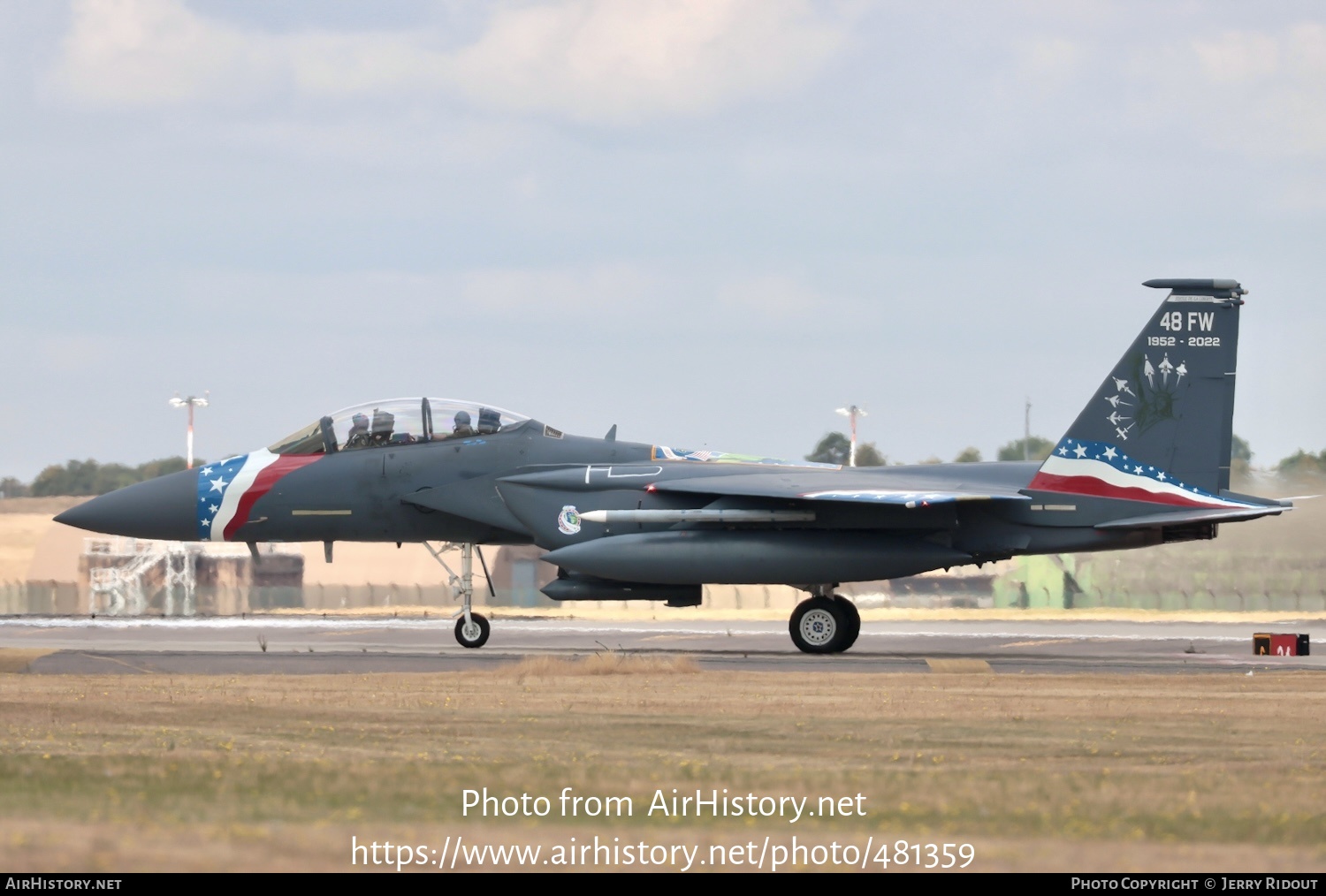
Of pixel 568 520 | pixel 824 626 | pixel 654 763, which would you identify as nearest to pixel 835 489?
pixel 824 626

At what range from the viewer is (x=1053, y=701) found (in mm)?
13773

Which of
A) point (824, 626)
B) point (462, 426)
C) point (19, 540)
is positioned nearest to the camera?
point (824, 626)

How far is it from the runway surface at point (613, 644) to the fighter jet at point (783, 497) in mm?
1265

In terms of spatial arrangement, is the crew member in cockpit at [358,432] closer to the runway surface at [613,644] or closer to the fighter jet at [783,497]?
the fighter jet at [783,497]

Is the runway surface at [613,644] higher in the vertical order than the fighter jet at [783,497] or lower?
lower

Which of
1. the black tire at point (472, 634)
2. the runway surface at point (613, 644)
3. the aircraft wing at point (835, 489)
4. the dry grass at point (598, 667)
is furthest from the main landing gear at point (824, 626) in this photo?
the black tire at point (472, 634)

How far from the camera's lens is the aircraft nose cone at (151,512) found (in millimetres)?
23136

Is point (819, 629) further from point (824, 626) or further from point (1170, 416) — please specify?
point (1170, 416)

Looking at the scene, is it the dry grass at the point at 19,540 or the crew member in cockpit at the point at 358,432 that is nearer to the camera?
the crew member in cockpit at the point at 358,432

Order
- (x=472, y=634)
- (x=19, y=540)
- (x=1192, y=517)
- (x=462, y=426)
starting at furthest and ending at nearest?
(x=19, y=540), (x=462, y=426), (x=472, y=634), (x=1192, y=517)

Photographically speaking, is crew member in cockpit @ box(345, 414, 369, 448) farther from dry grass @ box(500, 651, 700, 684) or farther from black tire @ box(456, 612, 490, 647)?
dry grass @ box(500, 651, 700, 684)

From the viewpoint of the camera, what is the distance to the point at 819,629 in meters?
21.7

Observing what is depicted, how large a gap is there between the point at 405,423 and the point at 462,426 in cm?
83
